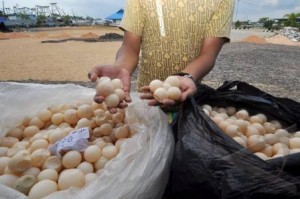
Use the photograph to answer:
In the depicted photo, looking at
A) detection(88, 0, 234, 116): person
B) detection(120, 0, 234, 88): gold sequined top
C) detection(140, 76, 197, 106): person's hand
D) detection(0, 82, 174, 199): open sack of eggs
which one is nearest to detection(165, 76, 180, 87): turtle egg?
detection(140, 76, 197, 106): person's hand

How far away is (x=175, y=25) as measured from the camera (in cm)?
187

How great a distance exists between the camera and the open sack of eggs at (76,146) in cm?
113

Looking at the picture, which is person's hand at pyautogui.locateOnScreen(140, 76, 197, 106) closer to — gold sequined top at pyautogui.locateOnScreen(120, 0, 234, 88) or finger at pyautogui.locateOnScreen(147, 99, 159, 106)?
finger at pyautogui.locateOnScreen(147, 99, 159, 106)

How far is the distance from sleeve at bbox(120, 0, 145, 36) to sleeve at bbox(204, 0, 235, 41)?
378 millimetres

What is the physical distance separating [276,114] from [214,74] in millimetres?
5623

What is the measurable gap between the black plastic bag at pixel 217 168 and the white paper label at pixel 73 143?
0.40m

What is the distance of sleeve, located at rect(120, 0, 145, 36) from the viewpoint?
191cm

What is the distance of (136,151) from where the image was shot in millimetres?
1244

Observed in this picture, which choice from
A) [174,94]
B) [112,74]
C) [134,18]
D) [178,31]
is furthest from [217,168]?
[134,18]

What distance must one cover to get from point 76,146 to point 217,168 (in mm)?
597

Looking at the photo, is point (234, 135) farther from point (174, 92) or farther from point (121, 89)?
point (121, 89)

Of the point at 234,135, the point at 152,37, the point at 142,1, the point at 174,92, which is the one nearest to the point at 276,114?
the point at 234,135

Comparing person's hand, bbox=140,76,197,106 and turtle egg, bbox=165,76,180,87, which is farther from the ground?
turtle egg, bbox=165,76,180,87

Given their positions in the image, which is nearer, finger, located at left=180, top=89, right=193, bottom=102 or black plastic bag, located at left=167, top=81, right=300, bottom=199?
black plastic bag, located at left=167, top=81, right=300, bottom=199
